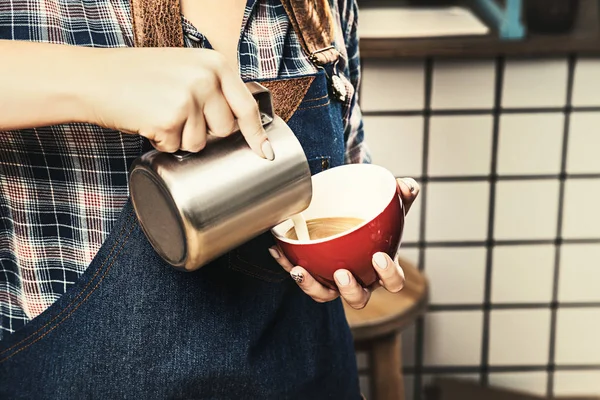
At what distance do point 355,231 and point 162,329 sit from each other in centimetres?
25

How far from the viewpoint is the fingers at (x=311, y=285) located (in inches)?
34.2

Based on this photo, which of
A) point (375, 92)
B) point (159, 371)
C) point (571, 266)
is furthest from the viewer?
point (571, 266)

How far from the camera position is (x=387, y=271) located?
87 cm

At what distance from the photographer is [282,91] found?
91cm

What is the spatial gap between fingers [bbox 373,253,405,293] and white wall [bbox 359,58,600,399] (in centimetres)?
134

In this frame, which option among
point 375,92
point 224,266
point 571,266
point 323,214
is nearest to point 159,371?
point 224,266

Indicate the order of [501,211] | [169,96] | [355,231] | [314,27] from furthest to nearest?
1. [501,211]
2. [314,27]
3. [355,231]
4. [169,96]

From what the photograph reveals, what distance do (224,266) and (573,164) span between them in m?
1.63

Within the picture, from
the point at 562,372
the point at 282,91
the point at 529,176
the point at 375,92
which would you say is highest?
the point at 282,91

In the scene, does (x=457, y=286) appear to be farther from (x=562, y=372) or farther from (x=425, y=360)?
(x=562, y=372)

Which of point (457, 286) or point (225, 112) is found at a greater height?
point (225, 112)

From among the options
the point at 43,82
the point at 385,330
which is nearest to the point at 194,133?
the point at 43,82

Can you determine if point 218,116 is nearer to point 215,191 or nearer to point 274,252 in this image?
point 215,191

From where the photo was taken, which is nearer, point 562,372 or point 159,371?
point 159,371
